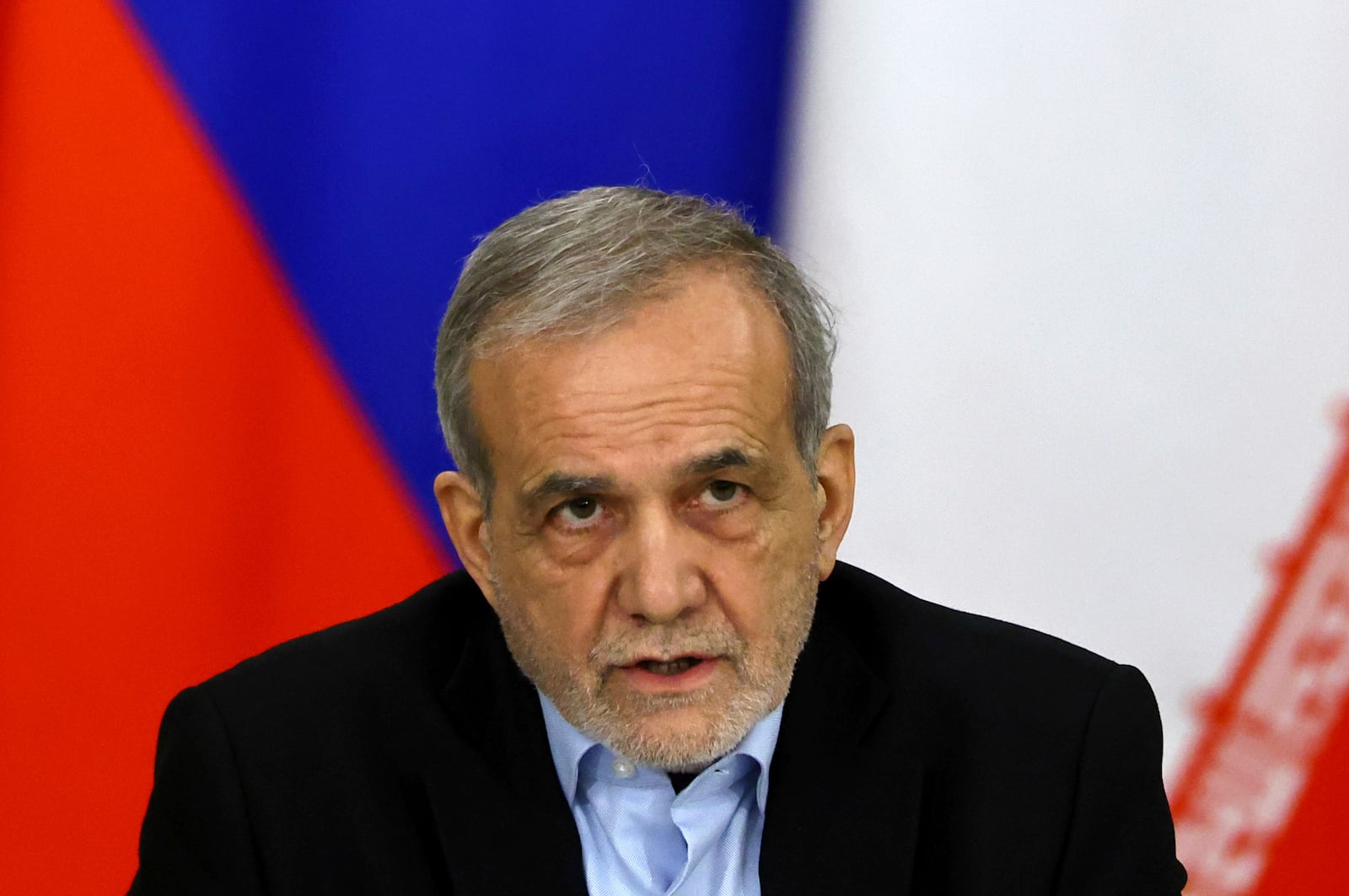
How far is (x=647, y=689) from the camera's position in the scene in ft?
5.81

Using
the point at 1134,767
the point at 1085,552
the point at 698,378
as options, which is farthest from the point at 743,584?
the point at 1085,552

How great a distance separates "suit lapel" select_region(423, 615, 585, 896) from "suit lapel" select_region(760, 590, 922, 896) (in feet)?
0.86

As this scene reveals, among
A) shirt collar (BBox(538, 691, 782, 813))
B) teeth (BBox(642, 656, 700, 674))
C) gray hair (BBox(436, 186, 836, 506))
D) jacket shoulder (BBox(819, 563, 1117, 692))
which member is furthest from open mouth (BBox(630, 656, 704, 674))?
jacket shoulder (BBox(819, 563, 1117, 692))

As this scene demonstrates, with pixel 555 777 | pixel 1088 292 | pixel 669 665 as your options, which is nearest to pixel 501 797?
pixel 555 777

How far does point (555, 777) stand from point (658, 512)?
43cm

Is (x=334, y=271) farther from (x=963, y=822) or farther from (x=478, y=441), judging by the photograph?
(x=963, y=822)

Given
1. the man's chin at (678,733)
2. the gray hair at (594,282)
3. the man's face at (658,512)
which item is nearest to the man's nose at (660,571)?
the man's face at (658,512)

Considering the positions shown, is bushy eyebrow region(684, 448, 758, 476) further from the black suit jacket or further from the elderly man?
the black suit jacket

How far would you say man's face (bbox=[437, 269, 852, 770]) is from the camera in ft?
5.73

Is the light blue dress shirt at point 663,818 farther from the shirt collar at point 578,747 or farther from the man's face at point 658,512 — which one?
the man's face at point 658,512

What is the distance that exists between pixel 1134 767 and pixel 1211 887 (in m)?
0.95

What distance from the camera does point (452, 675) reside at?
6.73 ft

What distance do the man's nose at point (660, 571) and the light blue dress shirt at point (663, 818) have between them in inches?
11.6

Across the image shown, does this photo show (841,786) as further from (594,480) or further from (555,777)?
(594,480)
